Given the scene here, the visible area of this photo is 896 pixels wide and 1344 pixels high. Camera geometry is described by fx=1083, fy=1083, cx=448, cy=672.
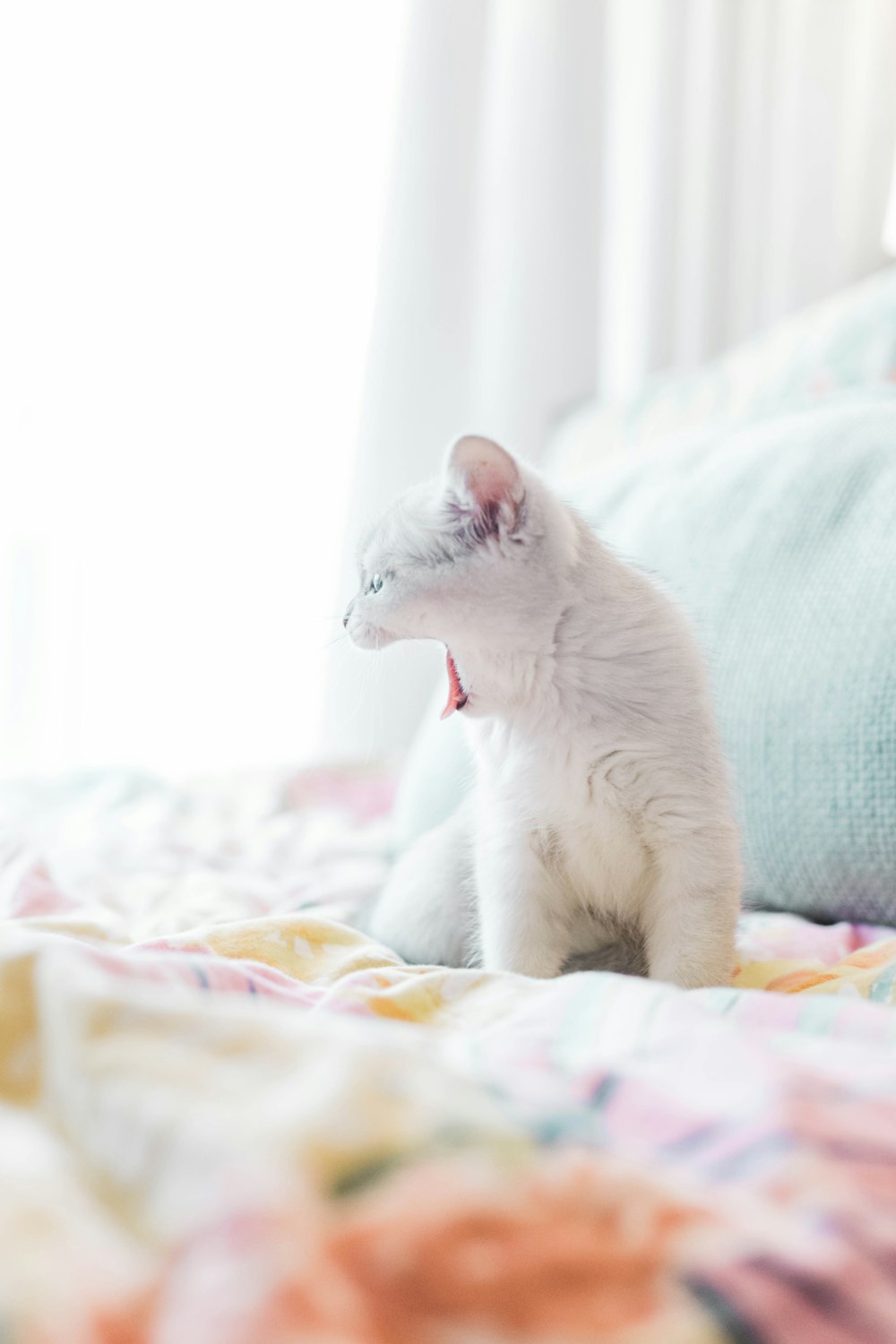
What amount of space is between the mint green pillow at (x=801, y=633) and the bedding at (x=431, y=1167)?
0.44m

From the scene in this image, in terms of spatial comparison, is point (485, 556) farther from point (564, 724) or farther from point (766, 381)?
point (766, 381)

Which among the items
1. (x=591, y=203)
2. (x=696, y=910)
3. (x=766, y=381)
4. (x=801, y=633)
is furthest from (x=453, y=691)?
(x=591, y=203)

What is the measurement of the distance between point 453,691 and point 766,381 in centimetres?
103

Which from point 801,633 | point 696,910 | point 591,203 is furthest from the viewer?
point 591,203

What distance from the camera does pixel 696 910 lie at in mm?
893

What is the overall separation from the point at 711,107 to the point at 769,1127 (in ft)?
9.14

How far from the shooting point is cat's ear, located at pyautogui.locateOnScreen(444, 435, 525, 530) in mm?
936

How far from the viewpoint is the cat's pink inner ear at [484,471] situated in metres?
0.93

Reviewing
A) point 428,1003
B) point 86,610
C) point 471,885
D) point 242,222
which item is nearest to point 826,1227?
point 428,1003

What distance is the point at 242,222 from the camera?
7.99 feet

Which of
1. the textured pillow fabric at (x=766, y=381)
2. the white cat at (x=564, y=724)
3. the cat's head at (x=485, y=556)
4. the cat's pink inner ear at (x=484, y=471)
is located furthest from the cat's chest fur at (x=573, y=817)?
the textured pillow fabric at (x=766, y=381)

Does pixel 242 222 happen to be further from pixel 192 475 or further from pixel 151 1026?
pixel 151 1026

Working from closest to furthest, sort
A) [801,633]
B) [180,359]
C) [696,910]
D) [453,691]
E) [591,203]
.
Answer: [696,910] → [453,691] → [801,633] → [180,359] → [591,203]

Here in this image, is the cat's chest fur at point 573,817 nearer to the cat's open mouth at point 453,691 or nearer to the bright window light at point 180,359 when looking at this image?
the cat's open mouth at point 453,691
